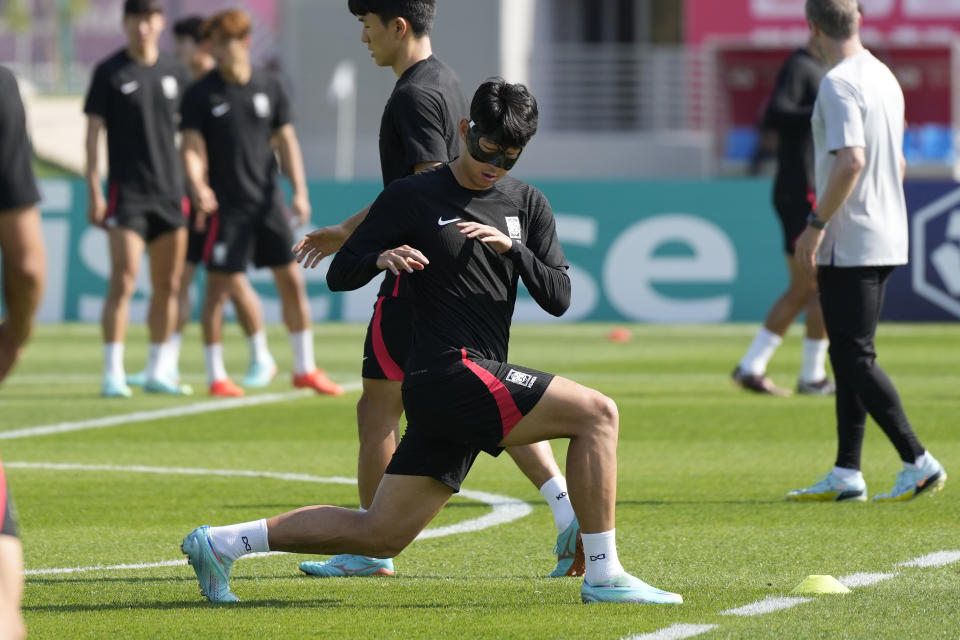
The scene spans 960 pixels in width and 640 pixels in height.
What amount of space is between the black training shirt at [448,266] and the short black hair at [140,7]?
6661 millimetres

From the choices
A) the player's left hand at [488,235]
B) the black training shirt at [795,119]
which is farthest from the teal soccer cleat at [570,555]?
the black training shirt at [795,119]

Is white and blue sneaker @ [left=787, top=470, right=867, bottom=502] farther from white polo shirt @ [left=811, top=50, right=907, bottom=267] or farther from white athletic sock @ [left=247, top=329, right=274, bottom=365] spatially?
white athletic sock @ [left=247, top=329, right=274, bottom=365]

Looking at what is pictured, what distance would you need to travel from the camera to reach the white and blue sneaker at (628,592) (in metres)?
5.46

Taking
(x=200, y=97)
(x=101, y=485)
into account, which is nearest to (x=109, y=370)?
(x=200, y=97)

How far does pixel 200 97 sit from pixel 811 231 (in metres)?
5.85

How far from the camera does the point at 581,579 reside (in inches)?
237

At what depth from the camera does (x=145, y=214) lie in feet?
39.2

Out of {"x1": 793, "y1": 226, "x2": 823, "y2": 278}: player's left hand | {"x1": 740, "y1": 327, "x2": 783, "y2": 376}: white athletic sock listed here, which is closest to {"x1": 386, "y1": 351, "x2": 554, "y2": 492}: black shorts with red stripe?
{"x1": 793, "y1": 226, "x2": 823, "y2": 278}: player's left hand

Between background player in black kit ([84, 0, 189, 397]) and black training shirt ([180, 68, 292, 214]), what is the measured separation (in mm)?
196

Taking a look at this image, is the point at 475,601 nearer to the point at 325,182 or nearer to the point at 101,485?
the point at 101,485

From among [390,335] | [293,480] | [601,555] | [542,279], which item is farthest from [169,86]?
[601,555]

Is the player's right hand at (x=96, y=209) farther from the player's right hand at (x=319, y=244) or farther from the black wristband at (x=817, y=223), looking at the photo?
the player's right hand at (x=319, y=244)

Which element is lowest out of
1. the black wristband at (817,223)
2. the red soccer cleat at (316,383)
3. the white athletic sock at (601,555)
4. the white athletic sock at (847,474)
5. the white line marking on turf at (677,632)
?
the red soccer cleat at (316,383)

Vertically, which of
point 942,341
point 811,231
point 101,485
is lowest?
point 942,341
